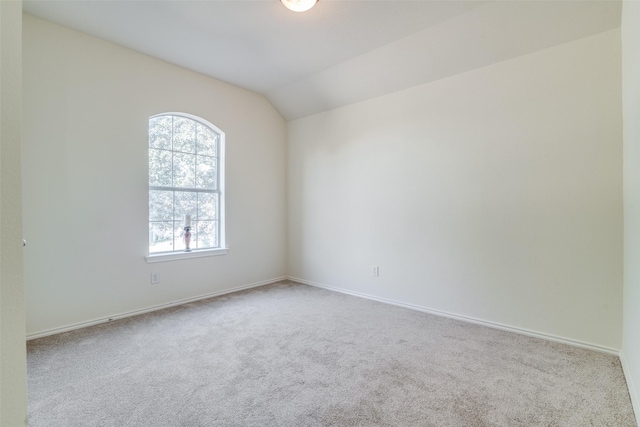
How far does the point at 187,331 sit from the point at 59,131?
2.14 meters

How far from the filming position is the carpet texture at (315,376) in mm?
1604

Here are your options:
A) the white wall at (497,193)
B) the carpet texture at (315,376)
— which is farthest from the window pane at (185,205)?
the white wall at (497,193)

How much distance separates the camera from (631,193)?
1.94m

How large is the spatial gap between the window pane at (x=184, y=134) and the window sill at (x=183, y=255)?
4.09 feet

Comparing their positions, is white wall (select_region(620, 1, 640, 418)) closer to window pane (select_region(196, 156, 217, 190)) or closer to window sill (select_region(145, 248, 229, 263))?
window sill (select_region(145, 248, 229, 263))

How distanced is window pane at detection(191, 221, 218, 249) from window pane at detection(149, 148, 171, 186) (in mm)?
666

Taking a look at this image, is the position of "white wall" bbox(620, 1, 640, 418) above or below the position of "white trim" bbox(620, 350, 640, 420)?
above

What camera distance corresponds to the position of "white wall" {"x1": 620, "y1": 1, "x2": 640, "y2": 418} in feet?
5.59

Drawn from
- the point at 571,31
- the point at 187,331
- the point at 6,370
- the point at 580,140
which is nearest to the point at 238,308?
the point at 187,331

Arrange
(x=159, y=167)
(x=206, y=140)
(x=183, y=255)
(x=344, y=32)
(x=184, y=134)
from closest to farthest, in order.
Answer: (x=344, y=32) < (x=159, y=167) < (x=183, y=255) < (x=184, y=134) < (x=206, y=140)

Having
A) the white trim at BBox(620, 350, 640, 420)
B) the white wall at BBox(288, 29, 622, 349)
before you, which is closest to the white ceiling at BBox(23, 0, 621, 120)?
the white wall at BBox(288, 29, 622, 349)

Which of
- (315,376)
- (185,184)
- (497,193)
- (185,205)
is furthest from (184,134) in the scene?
(497,193)

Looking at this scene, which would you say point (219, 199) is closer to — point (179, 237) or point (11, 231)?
point (179, 237)

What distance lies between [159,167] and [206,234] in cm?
100
